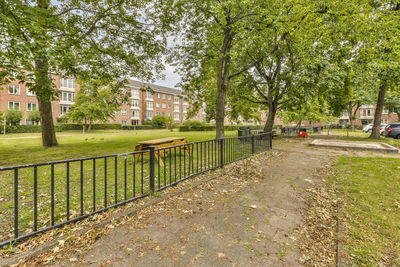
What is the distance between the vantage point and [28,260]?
2281 mm

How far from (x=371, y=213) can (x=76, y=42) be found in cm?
1175

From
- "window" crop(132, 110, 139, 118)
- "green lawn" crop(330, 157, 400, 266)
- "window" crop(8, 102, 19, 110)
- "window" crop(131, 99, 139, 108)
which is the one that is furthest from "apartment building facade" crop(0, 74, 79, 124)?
"green lawn" crop(330, 157, 400, 266)

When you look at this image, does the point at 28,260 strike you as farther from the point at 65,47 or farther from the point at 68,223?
the point at 65,47

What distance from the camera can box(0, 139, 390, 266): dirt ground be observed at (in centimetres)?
233

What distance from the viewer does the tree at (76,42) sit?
639cm

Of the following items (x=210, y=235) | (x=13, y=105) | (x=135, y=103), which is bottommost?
(x=210, y=235)

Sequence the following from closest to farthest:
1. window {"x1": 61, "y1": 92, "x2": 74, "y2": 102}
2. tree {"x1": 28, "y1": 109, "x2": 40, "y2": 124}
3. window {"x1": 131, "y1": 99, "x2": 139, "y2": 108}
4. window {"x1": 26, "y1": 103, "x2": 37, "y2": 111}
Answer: tree {"x1": 28, "y1": 109, "x2": 40, "y2": 124} → window {"x1": 26, "y1": 103, "x2": 37, "y2": 111} → window {"x1": 61, "y1": 92, "x2": 74, "y2": 102} → window {"x1": 131, "y1": 99, "x2": 139, "y2": 108}

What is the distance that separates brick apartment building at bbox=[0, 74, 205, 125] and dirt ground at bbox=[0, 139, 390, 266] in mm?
11296

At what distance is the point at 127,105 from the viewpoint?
20719mm

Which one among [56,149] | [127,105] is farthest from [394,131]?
[56,149]

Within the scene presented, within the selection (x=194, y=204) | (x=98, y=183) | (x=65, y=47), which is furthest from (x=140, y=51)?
(x=194, y=204)

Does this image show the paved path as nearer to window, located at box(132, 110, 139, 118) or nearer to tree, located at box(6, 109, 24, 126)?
tree, located at box(6, 109, 24, 126)

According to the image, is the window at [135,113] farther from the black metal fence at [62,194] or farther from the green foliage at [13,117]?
the black metal fence at [62,194]

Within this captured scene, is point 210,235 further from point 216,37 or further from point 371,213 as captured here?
point 216,37
